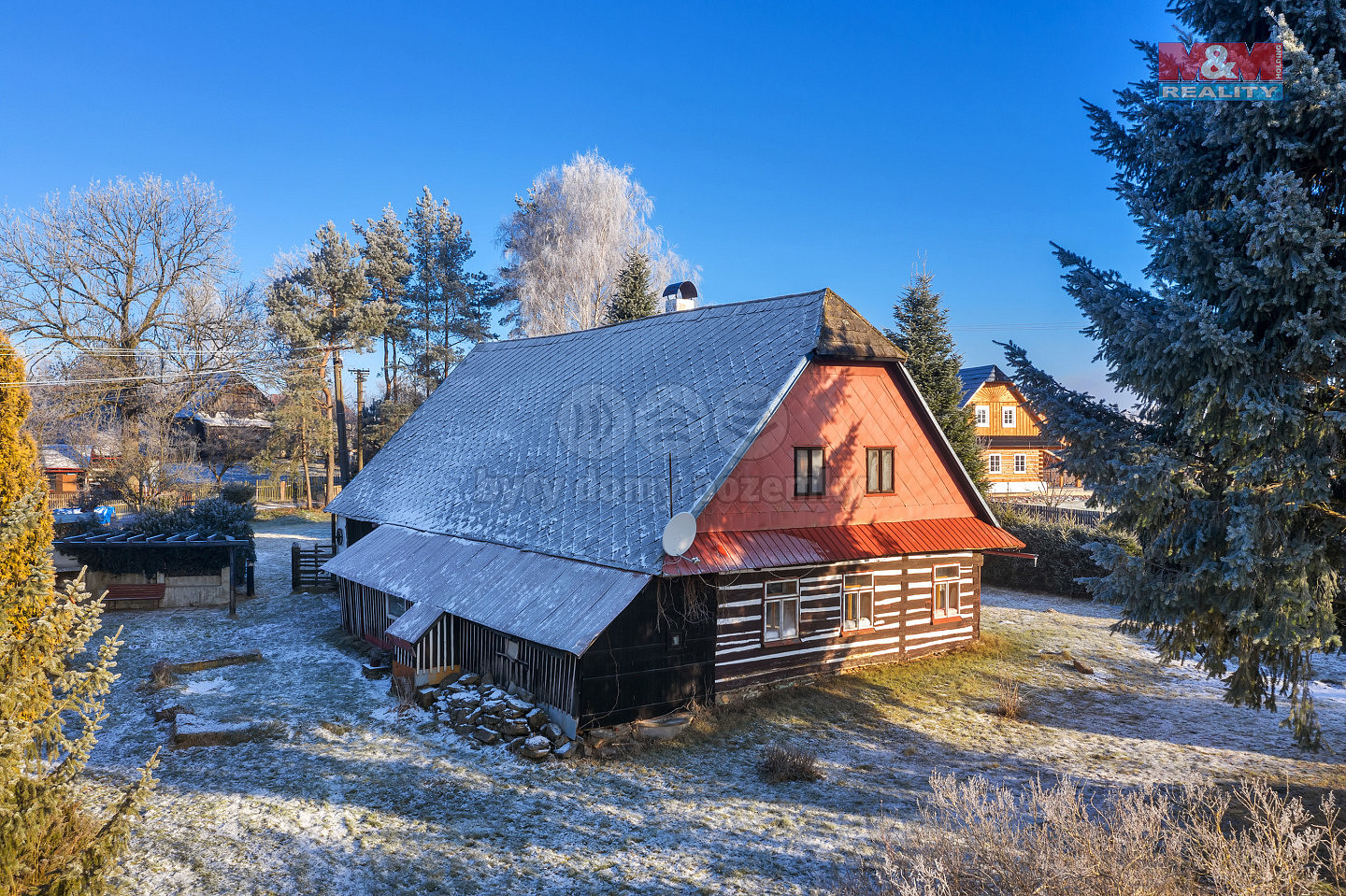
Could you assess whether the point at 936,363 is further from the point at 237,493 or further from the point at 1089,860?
the point at 237,493

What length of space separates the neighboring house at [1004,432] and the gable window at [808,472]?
33220 millimetres

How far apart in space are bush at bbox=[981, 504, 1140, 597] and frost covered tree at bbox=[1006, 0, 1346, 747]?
1797 centimetres

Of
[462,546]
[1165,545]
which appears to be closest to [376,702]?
[462,546]

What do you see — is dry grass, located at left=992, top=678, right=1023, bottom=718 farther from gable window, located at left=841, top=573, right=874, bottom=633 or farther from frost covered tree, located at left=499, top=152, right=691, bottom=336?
frost covered tree, located at left=499, top=152, right=691, bottom=336

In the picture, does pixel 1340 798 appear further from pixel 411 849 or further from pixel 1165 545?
pixel 411 849

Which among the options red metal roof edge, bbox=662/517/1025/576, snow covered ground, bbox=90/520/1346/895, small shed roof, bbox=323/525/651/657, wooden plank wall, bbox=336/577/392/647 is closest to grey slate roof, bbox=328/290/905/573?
small shed roof, bbox=323/525/651/657

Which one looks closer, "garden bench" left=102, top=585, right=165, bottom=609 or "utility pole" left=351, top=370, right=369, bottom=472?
"garden bench" left=102, top=585, right=165, bottom=609

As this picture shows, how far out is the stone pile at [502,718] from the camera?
1294 centimetres

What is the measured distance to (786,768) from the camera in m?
12.1

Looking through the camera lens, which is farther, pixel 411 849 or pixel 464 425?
pixel 464 425

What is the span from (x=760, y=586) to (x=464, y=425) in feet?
41.8

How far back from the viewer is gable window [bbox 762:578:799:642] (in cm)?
1579

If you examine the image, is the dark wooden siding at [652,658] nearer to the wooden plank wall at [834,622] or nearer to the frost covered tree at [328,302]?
the wooden plank wall at [834,622]

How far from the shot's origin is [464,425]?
2427 cm
